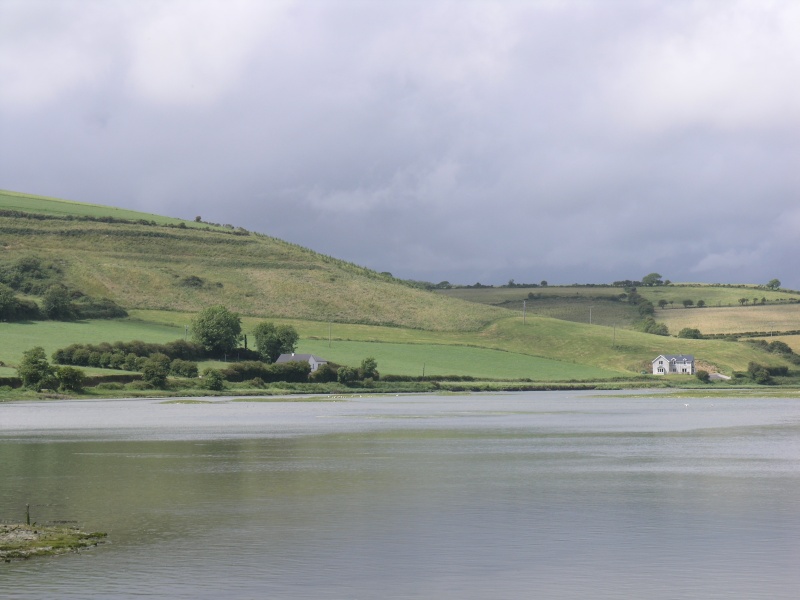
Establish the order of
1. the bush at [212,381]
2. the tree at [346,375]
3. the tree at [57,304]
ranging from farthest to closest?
the tree at [57,304] < the tree at [346,375] < the bush at [212,381]

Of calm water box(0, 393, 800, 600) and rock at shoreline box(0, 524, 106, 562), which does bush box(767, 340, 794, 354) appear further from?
rock at shoreline box(0, 524, 106, 562)

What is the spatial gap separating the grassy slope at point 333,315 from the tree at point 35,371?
36.1m

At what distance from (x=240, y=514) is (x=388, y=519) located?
442 cm

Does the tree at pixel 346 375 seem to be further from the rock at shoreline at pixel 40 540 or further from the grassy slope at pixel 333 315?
the rock at shoreline at pixel 40 540

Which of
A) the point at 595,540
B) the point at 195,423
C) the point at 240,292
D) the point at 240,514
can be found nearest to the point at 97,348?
the point at 195,423

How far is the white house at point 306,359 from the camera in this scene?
445ft

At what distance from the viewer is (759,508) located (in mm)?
31969

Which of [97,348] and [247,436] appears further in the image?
[97,348]

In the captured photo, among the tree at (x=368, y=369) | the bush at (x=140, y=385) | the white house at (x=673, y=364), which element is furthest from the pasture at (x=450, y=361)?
the bush at (x=140, y=385)

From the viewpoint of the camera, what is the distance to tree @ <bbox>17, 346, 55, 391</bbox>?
329 feet

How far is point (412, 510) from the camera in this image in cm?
3219

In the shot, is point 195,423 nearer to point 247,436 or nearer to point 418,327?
point 247,436

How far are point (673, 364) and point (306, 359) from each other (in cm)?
6207

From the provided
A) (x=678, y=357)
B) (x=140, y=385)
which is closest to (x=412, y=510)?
(x=140, y=385)
